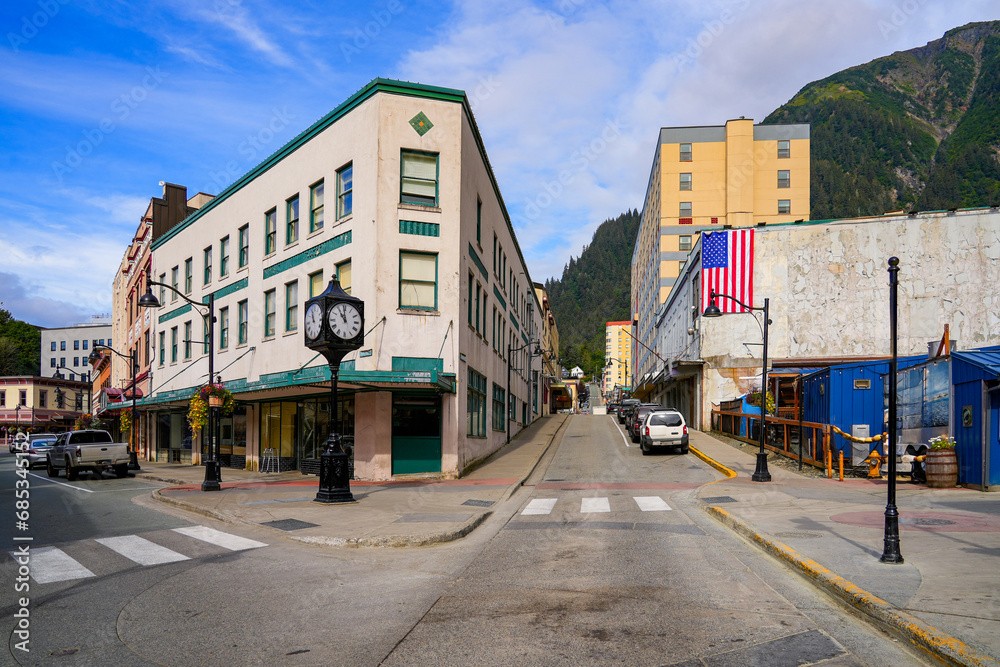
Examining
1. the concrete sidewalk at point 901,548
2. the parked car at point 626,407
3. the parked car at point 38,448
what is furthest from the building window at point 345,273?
the parked car at point 626,407

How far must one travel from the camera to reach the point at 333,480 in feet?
52.1

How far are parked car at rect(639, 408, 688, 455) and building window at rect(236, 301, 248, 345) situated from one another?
17.4 m

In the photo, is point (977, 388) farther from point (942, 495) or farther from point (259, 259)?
point (259, 259)

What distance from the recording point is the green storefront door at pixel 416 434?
891 inches

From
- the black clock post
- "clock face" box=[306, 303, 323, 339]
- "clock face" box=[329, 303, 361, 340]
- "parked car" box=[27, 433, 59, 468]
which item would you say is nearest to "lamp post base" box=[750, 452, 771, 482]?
the black clock post

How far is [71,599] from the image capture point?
25.0 ft

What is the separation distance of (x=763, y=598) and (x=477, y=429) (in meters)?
20.6

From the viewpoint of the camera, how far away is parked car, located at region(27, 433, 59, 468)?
126 feet

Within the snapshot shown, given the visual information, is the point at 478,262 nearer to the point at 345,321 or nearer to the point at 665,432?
the point at 665,432

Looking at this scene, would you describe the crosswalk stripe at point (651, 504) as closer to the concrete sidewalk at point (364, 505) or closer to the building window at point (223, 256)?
→ the concrete sidewalk at point (364, 505)

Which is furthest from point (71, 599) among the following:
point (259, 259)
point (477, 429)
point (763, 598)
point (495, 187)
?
point (495, 187)

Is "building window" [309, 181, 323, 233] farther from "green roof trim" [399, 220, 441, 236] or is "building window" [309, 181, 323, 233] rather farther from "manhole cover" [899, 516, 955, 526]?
"manhole cover" [899, 516, 955, 526]

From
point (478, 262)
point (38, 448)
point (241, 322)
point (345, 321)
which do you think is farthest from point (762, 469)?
point (38, 448)

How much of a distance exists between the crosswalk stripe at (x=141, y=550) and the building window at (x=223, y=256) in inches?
866
